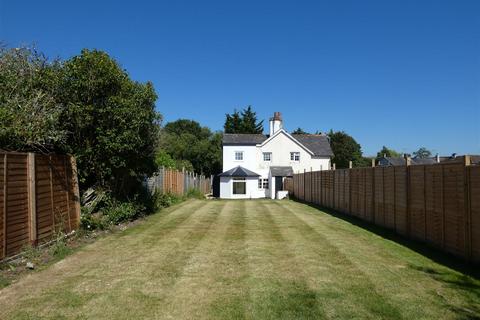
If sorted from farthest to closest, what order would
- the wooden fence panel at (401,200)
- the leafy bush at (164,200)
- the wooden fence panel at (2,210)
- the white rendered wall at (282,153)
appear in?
1. the white rendered wall at (282,153)
2. the leafy bush at (164,200)
3. the wooden fence panel at (401,200)
4. the wooden fence panel at (2,210)

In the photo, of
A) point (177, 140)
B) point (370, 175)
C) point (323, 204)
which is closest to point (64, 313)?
point (370, 175)

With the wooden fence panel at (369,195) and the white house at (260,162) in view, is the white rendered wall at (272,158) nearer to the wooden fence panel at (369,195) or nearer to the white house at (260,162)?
the white house at (260,162)

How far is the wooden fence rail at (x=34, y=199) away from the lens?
25.4 ft

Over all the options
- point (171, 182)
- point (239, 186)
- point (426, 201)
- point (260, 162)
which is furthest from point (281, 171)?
point (426, 201)

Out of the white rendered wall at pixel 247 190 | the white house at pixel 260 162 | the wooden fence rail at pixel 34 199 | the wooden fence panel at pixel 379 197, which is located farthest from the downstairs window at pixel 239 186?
the wooden fence rail at pixel 34 199

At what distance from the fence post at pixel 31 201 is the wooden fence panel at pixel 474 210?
8.38 metres

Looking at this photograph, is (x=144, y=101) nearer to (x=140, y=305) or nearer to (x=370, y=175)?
(x=370, y=175)

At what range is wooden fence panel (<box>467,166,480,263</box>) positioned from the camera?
797 centimetres

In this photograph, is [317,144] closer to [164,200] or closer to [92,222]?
[164,200]

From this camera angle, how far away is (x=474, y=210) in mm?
8078

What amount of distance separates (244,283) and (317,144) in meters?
47.3

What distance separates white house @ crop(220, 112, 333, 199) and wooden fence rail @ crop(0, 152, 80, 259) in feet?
118

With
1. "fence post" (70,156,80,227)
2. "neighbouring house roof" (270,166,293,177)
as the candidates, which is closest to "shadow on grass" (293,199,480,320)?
"fence post" (70,156,80,227)

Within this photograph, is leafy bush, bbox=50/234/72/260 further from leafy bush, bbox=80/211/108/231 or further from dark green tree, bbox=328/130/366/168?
dark green tree, bbox=328/130/366/168
